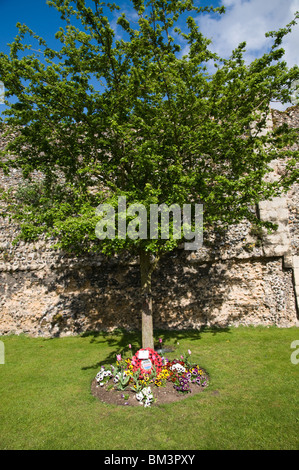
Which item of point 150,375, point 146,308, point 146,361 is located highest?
point 146,308

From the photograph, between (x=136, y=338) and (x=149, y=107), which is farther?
(x=136, y=338)

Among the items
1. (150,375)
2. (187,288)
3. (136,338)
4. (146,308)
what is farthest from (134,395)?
(187,288)

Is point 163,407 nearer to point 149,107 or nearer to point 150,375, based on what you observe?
point 150,375

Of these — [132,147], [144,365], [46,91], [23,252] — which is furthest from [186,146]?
[23,252]

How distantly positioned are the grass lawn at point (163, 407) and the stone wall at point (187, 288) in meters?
1.96

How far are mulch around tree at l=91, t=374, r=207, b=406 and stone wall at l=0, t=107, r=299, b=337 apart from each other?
16.3ft

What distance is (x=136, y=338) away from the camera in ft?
34.7

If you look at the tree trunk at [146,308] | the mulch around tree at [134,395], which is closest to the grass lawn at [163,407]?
the mulch around tree at [134,395]

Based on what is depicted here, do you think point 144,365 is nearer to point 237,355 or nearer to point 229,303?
point 237,355

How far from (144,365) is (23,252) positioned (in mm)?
8743

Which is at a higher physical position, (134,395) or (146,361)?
(146,361)

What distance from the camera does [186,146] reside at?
733 cm

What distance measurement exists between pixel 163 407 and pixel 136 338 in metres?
4.76

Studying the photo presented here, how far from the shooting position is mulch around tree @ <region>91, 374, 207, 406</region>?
6172 mm
